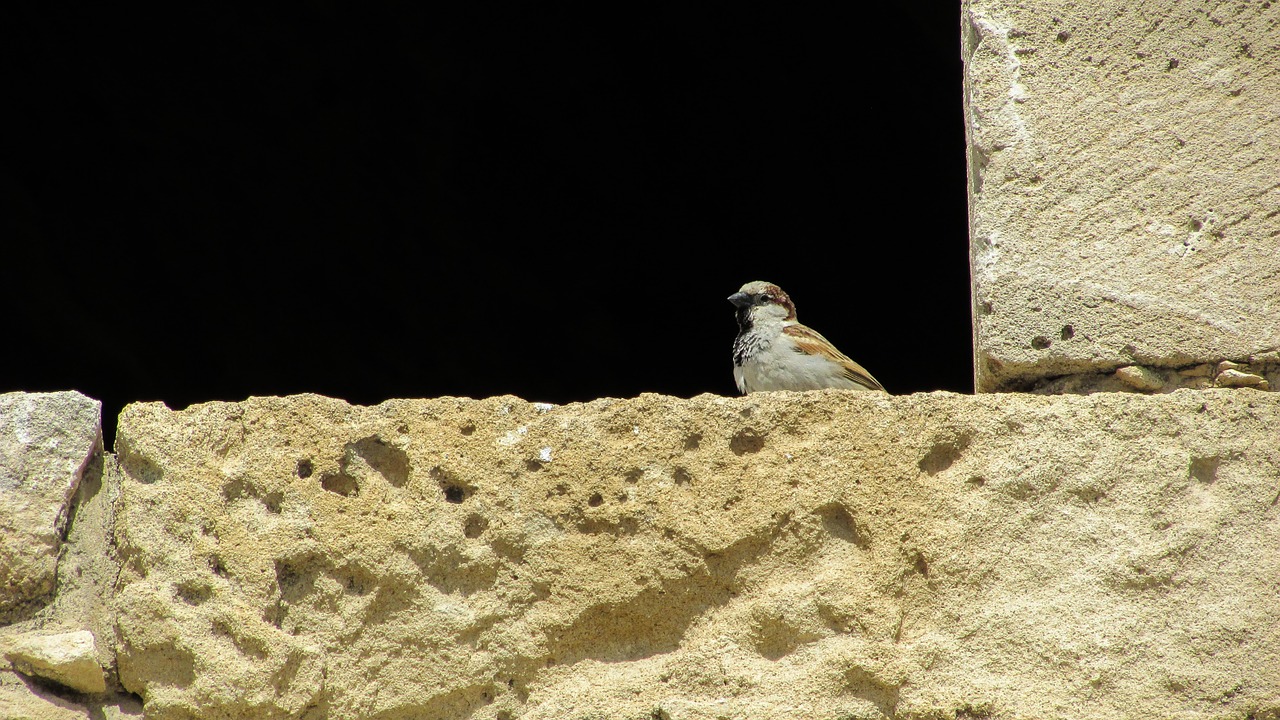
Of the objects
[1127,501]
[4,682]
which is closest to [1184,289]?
[1127,501]

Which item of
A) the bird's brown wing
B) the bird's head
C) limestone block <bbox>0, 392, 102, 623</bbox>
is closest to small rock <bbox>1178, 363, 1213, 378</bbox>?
the bird's brown wing

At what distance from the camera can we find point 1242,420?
1.75 metres

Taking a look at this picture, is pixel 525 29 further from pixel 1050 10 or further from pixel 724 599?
pixel 724 599

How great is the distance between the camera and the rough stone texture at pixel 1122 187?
192 centimetres

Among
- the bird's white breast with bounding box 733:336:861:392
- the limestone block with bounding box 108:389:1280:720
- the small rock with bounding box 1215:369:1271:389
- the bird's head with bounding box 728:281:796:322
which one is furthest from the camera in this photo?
the bird's head with bounding box 728:281:796:322

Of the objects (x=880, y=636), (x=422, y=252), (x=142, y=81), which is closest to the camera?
(x=880, y=636)

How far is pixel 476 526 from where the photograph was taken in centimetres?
176

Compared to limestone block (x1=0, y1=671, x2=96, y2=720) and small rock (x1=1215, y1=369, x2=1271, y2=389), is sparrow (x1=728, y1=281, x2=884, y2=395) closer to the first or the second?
small rock (x1=1215, y1=369, x2=1271, y2=389)

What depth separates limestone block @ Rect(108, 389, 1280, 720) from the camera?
1654 mm

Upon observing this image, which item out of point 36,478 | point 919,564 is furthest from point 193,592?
point 919,564

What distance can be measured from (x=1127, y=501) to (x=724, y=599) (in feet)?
1.74

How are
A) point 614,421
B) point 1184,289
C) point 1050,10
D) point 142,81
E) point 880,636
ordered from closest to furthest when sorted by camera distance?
point 880,636
point 614,421
point 1184,289
point 1050,10
point 142,81

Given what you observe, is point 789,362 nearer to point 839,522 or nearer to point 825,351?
point 825,351

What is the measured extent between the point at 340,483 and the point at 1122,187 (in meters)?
1.21
